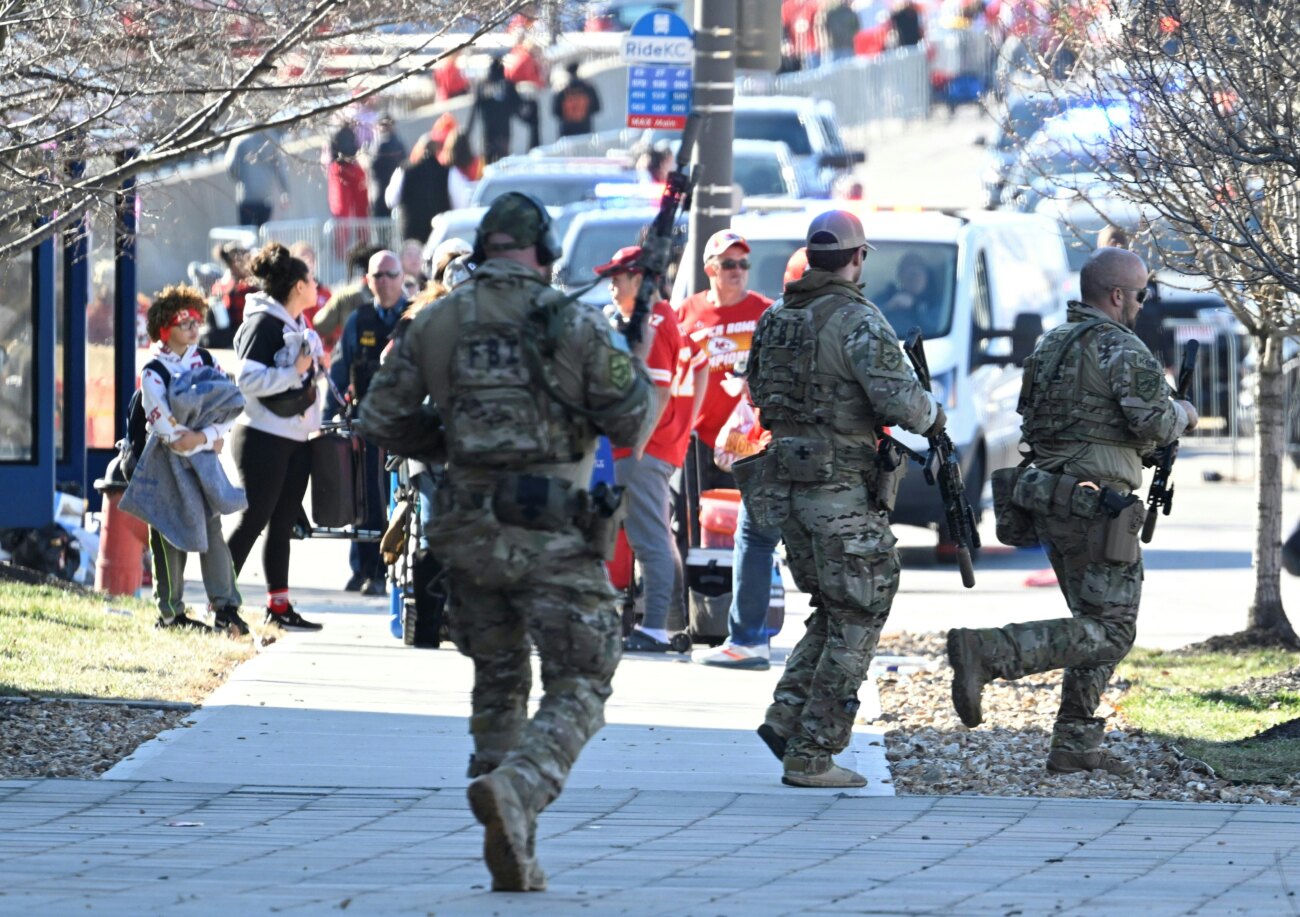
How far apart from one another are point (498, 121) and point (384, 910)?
24.3m

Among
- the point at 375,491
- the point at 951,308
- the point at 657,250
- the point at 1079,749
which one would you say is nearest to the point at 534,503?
the point at 657,250

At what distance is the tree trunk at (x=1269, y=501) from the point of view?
1113cm

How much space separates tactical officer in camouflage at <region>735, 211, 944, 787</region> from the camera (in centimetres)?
764

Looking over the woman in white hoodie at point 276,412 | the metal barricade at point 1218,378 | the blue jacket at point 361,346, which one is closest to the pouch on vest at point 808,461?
the woman in white hoodie at point 276,412

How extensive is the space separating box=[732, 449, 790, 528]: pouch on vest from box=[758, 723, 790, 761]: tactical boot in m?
0.69

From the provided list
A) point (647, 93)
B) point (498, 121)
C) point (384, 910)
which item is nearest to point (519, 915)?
point (384, 910)

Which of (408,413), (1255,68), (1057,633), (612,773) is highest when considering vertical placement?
(1255,68)

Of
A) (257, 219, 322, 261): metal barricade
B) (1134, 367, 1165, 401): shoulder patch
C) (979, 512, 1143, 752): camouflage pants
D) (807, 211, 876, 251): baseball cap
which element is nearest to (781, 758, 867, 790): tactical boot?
(979, 512, 1143, 752): camouflage pants

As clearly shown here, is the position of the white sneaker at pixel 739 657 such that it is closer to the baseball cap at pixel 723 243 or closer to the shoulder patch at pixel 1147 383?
the baseball cap at pixel 723 243

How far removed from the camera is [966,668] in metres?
7.93

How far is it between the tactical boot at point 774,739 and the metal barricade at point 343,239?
61.0 ft

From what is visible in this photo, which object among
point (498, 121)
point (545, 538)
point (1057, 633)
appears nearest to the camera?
point (545, 538)

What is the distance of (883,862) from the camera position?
21.5 ft

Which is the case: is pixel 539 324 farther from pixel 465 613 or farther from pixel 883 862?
pixel 883 862
